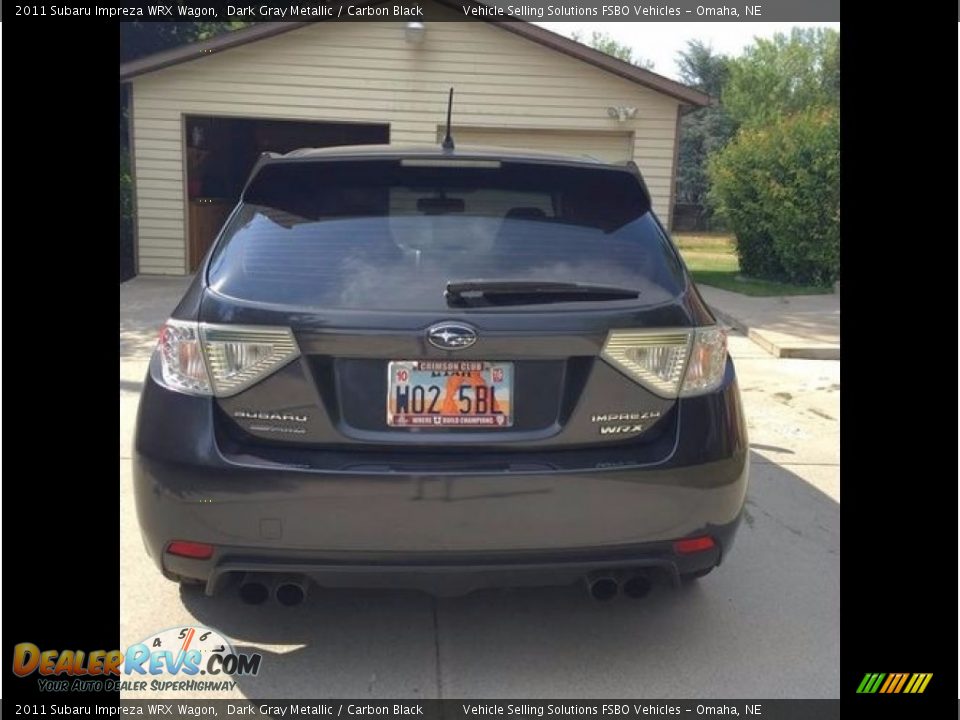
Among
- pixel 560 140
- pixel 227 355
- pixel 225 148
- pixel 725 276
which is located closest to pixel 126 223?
pixel 225 148

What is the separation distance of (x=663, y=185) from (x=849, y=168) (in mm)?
2930

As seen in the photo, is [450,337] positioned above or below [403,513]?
above

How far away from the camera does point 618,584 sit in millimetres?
2932

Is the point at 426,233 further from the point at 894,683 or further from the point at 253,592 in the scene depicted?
the point at 894,683

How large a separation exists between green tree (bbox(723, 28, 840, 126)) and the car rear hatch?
1889 inches

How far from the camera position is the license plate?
8.82 ft

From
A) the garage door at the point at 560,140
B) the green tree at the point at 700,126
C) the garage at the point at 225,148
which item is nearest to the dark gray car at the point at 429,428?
the garage door at the point at 560,140

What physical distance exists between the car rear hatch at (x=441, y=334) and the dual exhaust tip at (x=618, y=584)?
453 mm

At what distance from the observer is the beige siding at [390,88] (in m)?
13.5

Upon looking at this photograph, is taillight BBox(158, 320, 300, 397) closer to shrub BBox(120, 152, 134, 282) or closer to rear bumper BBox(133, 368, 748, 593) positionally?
rear bumper BBox(133, 368, 748, 593)

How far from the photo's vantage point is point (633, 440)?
9.19ft

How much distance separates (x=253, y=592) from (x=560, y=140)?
1216cm

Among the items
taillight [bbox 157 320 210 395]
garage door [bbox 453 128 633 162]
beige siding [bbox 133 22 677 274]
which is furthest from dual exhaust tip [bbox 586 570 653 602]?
garage door [bbox 453 128 633 162]

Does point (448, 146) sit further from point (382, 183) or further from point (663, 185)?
point (663, 185)
